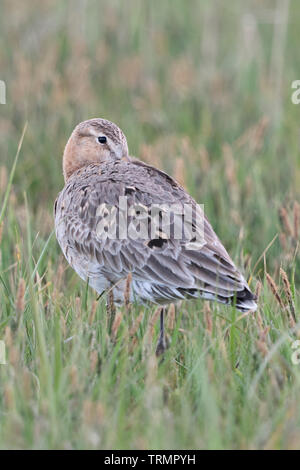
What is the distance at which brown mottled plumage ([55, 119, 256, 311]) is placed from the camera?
12.0ft

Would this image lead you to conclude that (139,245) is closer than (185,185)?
Yes

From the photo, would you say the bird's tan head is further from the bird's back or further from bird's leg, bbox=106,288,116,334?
bird's leg, bbox=106,288,116,334

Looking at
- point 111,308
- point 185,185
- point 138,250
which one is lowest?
point 111,308

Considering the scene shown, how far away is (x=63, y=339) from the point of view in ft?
11.3

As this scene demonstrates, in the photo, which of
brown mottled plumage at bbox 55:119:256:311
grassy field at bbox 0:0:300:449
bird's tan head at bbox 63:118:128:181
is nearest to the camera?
grassy field at bbox 0:0:300:449

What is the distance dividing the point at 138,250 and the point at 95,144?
113 centimetres

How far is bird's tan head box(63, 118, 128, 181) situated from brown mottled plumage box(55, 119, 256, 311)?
0.50 ft

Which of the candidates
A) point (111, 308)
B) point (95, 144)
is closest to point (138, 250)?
point (111, 308)

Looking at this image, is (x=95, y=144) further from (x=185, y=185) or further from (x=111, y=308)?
(x=111, y=308)

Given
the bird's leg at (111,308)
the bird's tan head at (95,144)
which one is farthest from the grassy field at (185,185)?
the bird's tan head at (95,144)

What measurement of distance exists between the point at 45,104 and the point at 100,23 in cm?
250

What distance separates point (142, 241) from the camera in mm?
3852

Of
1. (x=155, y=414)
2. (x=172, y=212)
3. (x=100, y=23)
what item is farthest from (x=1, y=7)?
(x=155, y=414)

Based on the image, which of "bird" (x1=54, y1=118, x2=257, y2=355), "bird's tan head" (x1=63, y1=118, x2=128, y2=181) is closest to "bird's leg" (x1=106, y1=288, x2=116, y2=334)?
"bird" (x1=54, y1=118, x2=257, y2=355)
